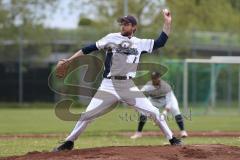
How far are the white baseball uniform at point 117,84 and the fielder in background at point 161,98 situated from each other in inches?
252

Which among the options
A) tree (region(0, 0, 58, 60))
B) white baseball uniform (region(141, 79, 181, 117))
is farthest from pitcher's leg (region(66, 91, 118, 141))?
tree (region(0, 0, 58, 60))

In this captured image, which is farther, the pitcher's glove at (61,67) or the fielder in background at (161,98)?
the fielder in background at (161,98)

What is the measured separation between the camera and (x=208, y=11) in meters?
47.1

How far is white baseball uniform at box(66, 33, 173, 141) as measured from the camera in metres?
10.7

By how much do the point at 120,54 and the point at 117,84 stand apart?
0.49m

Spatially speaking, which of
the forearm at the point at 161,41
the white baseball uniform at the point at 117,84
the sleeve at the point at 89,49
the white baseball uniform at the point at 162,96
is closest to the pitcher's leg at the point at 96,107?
the white baseball uniform at the point at 117,84

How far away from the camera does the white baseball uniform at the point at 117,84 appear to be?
10695 mm

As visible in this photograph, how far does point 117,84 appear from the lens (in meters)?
10.7

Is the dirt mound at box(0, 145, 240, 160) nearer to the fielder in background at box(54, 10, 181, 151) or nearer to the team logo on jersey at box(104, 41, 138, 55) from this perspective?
the fielder in background at box(54, 10, 181, 151)

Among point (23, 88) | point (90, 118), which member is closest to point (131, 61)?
point (90, 118)

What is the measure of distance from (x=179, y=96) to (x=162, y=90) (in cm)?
2045

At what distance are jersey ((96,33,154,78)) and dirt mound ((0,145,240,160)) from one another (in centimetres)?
126

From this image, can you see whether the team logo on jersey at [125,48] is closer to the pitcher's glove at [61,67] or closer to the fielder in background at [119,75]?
the fielder in background at [119,75]

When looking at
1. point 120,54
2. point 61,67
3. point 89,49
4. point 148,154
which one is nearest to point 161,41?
point 120,54
